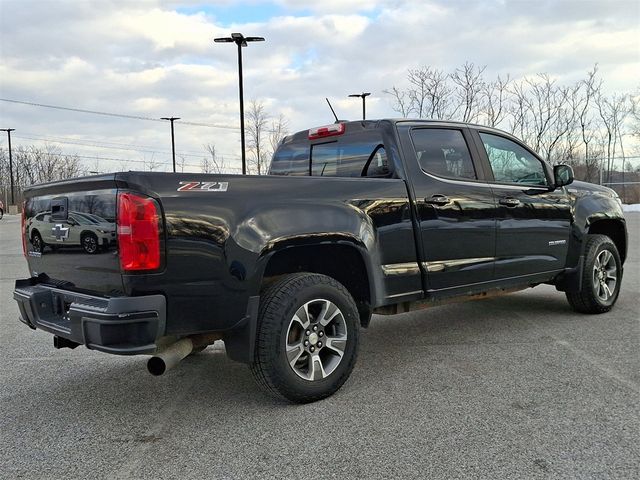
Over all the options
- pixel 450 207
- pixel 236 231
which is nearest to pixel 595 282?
pixel 450 207

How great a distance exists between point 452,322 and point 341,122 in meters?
2.49

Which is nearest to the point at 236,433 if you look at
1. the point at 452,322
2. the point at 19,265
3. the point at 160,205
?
the point at 160,205

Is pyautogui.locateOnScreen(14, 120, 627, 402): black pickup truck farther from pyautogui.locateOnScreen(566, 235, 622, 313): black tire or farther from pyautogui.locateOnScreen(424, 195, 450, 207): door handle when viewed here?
pyautogui.locateOnScreen(566, 235, 622, 313): black tire

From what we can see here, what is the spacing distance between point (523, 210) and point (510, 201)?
0.74 ft

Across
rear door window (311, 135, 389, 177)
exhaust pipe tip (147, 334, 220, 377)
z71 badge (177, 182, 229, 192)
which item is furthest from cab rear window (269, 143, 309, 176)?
exhaust pipe tip (147, 334, 220, 377)

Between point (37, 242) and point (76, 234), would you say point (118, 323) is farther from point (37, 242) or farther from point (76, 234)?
point (37, 242)

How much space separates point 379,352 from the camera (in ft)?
15.6

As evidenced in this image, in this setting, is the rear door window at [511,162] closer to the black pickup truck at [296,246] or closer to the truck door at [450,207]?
the black pickup truck at [296,246]

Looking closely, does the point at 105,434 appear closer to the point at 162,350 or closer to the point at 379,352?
the point at 162,350

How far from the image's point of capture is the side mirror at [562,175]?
529 centimetres

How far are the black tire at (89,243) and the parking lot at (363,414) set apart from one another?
108 cm

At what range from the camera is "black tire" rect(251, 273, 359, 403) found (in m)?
3.33

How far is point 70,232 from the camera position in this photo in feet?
10.8

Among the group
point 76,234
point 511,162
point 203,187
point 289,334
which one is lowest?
point 289,334
